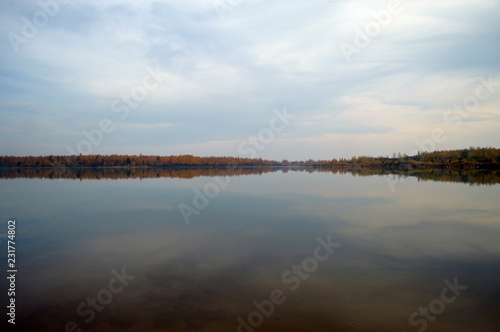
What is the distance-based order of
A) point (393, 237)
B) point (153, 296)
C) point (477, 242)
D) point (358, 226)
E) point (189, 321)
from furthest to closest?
point (358, 226)
point (393, 237)
point (477, 242)
point (153, 296)
point (189, 321)

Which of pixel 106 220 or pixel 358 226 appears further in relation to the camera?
pixel 106 220

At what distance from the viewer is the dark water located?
4059 millimetres

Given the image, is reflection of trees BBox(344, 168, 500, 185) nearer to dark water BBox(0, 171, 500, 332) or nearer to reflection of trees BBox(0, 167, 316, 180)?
dark water BBox(0, 171, 500, 332)

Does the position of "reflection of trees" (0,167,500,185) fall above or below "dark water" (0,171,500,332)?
above

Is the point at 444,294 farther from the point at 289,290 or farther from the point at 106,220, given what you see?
the point at 106,220

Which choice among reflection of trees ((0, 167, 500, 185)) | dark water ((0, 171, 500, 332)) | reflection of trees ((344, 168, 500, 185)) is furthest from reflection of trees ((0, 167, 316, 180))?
dark water ((0, 171, 500, 332))

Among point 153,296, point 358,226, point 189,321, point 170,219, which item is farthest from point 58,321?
point 358,226

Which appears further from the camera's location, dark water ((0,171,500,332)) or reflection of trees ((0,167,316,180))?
reflection of trees ((0,167,316,180))

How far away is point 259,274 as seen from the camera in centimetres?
564

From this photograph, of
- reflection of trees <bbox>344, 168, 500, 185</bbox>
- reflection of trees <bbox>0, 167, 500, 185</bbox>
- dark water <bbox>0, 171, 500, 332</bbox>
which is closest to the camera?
dark water <bbox>0, 171, 500, 332</bbox>

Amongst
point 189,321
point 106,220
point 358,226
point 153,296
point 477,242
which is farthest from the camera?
point 106,220

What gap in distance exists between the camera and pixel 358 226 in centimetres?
978

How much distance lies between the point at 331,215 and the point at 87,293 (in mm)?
8905

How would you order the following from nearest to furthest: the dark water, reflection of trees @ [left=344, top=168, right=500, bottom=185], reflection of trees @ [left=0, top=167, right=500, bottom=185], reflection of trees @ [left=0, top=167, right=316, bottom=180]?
the dark water
reflection of trees @ [left=344, top=168, right=500, bottom=185]
reflection of trees @ [left=0, top=167, right=500, bottom=185]
reflection of trees @ [left=0, top=167, right=316, bottom=180]
